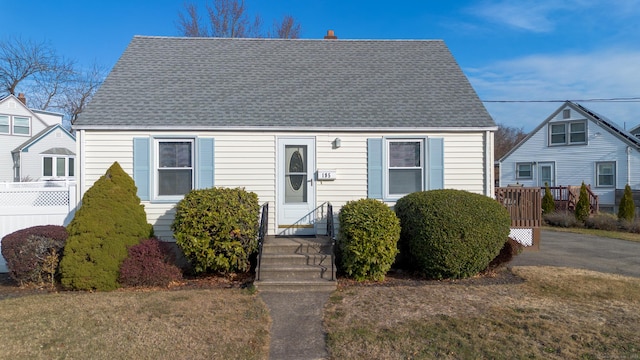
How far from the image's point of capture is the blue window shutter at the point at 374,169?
30.5ft

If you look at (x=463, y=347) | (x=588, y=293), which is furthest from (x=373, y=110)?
(x=463, y=347)

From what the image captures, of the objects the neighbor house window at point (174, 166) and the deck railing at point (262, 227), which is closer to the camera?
the deck railing at point (262, 227)

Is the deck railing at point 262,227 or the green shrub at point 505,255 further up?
the deck railing at point 262,227

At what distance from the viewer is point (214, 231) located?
755cm

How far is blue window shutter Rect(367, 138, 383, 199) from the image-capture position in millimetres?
9289

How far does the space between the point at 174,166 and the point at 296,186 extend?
8.71ft

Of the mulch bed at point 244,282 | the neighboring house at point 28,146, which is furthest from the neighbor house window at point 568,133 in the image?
the neighboring house at point 28,146

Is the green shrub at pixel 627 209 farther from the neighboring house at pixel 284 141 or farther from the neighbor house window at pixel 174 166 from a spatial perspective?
the neighbor house window at pixel 174 166

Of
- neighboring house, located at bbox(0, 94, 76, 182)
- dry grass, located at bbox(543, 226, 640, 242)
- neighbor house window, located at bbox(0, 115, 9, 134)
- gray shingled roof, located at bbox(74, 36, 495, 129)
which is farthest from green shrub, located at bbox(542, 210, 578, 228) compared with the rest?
neighbor house window, located at bbox(0, 115, 9, 134)

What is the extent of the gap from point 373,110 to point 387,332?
18.3 ft

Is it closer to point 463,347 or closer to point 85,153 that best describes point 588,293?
point 463,347

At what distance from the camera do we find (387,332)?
5234 mm

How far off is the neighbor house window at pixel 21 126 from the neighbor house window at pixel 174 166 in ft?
85.1

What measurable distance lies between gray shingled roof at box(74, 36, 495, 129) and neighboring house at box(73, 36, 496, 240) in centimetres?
4
